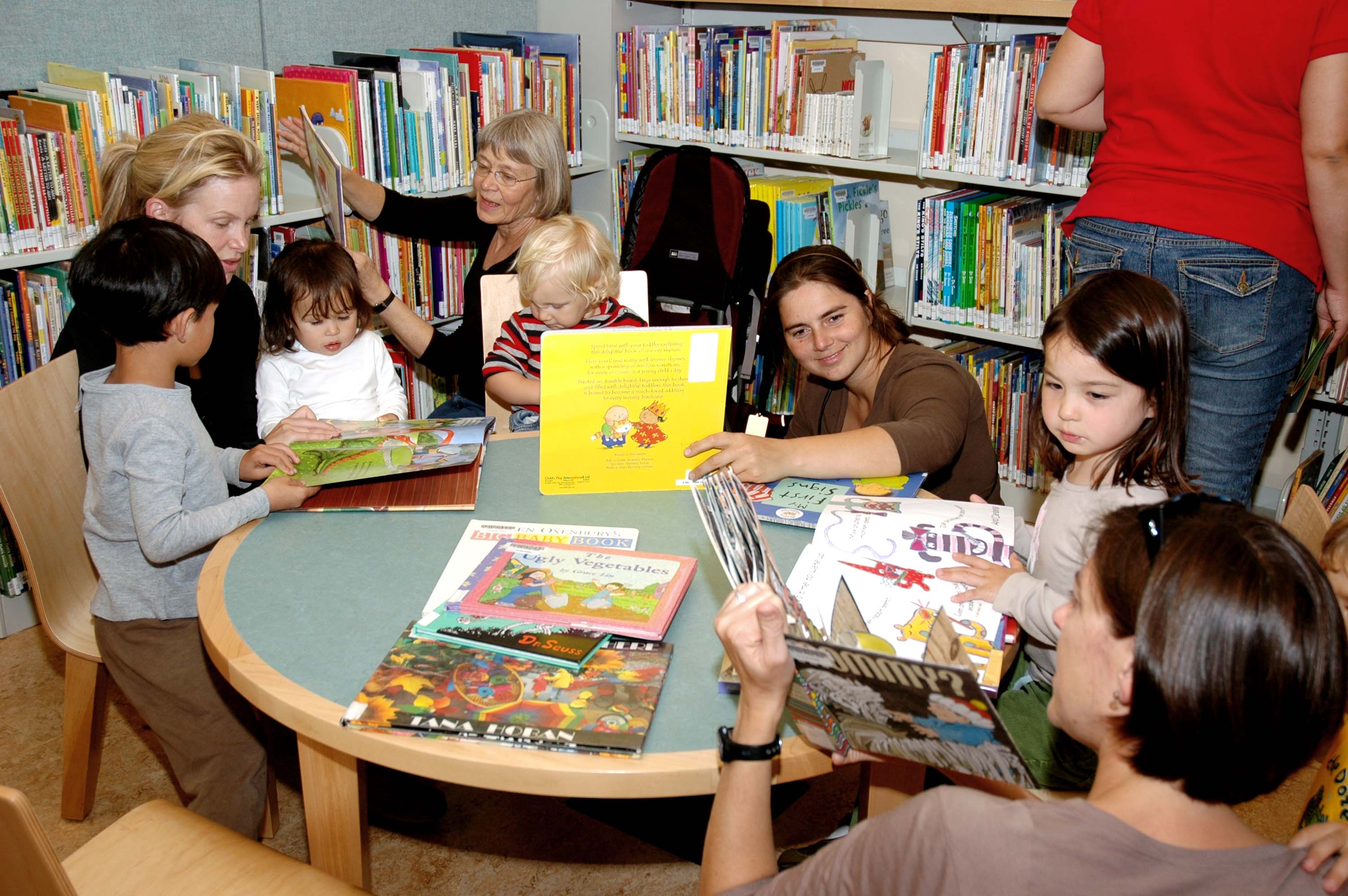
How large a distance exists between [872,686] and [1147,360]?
86 cm

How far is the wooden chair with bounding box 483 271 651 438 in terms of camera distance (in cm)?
248

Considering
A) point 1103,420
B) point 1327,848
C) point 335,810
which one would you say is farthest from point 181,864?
point 1103,420

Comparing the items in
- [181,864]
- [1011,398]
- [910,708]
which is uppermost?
[910,708]

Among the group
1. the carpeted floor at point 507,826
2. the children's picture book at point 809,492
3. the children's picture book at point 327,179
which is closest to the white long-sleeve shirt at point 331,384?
the children's picture book at point 327,179

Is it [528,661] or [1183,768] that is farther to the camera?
[528,661]

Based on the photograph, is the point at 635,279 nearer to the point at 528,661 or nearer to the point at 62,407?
the point at 62,407

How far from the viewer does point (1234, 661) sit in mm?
765

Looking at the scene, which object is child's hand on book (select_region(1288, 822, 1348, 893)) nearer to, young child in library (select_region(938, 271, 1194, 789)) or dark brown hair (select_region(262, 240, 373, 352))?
young child in library (select_region(938, 271, 1194, 789))

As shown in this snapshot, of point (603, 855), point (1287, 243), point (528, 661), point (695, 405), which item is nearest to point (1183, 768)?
point (528, 661)

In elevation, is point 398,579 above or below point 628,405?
below

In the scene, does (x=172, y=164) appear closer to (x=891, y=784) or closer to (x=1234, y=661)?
(x=891, y=784)

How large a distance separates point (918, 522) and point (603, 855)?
3.12 ft

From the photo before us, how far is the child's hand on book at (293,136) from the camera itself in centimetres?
275

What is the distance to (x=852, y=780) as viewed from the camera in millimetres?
2197
